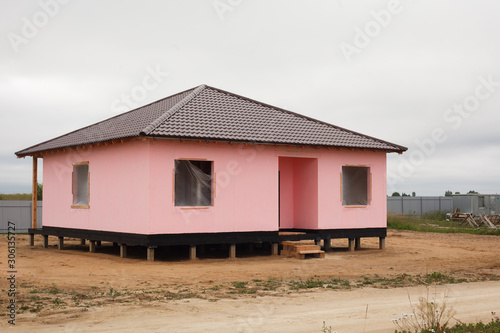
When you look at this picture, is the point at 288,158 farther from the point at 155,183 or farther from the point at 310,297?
the point at 310,297

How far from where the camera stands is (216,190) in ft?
55.2

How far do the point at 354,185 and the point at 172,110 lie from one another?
264 inches

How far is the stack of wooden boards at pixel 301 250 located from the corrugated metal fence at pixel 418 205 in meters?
23.9

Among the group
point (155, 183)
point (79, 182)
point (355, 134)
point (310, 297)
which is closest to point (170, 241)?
point (155, 183)

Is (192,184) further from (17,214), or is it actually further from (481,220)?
(481,220)

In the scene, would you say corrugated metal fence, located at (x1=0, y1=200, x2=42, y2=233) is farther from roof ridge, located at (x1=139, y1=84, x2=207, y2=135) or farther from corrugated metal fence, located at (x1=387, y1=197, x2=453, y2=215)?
corrugated metal fence, located at (x1=387, y1=197, x2=453, y2=215)

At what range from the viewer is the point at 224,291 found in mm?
11188

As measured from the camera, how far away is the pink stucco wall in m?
16.1

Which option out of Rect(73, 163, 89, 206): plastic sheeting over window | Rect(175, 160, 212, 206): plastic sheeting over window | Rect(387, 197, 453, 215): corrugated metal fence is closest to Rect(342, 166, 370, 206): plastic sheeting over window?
Rect(175, 160, 212, 206): plastic sheeting over window

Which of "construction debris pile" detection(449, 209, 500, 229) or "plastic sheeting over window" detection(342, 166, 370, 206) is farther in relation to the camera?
"construction debris pile" detection(449, 209, 500, 229)

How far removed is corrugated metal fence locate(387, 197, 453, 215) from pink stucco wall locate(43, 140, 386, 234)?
71.7ft

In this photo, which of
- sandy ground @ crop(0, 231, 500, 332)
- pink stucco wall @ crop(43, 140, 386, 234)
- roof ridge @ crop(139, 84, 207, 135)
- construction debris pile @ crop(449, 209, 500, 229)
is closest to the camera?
sandy ground @ crop(0, 231, 500, 332)

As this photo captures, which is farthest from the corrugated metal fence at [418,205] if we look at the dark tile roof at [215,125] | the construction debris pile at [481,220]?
the dark tile roof at [215,125]

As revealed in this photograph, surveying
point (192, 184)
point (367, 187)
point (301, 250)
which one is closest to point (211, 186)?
point (192, 184)
